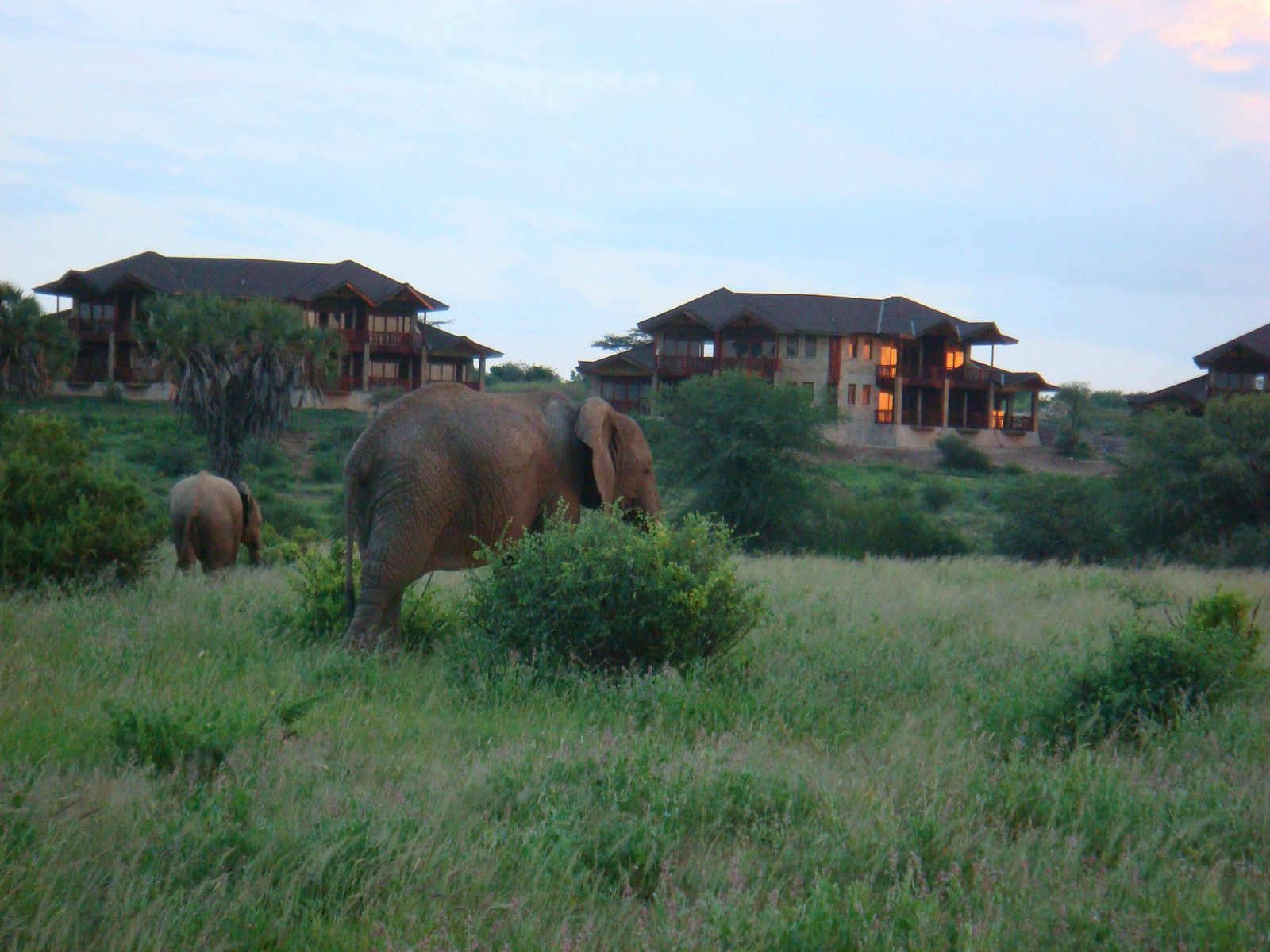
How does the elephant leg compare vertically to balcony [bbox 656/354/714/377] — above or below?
below

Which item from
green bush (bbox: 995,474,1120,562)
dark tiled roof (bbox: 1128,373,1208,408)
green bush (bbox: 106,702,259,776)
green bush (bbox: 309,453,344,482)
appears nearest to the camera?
green bush (bbox: 106,702,259,776)

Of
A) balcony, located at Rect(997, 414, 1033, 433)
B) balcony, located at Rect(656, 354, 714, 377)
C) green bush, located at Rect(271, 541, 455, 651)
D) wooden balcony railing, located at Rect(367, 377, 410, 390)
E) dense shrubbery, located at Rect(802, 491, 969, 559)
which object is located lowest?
dense shrubbery, located at Rect(802, 491, 969, 559)

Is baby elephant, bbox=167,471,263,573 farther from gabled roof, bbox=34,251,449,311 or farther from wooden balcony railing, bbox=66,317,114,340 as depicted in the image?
wooden balcony railing, bbox=66,317,114,340

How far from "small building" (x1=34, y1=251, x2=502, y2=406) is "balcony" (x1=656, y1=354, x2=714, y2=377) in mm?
8814

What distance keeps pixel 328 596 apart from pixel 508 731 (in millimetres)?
4006

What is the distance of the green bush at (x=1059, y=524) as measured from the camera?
30.5 m

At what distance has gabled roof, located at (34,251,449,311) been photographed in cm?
5900

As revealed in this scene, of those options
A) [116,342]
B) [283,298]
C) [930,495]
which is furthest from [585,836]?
[116,342]

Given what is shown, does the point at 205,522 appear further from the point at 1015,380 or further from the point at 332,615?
the point at 1015,380

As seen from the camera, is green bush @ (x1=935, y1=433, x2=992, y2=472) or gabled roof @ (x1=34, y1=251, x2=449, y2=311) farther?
gabled roof @ (x1=34, y1=251, x2=449, y2=311)

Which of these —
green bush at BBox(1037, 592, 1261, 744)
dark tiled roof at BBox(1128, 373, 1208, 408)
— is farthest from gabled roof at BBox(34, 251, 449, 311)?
green bush at BBox(1037, 592, 1261, 744)

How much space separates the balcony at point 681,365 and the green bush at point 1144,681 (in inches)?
2053

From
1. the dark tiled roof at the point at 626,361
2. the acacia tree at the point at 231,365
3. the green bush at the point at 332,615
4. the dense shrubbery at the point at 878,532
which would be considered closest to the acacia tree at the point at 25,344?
the acacia tree at the point at 231,365

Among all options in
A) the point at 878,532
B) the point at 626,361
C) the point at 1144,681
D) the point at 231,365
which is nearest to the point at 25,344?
the point at 231,365
